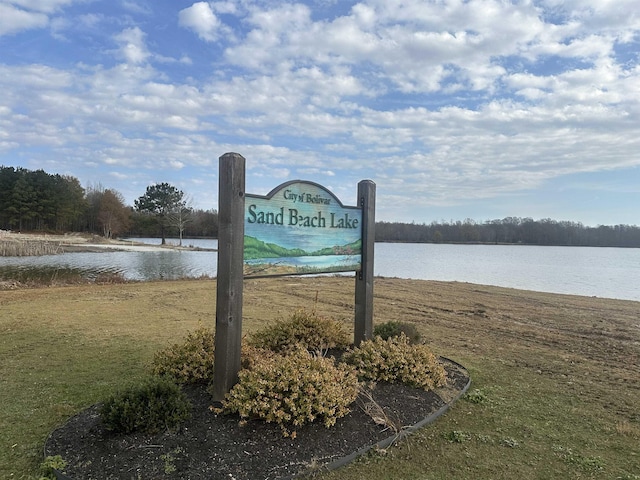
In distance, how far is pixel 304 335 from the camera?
514cm

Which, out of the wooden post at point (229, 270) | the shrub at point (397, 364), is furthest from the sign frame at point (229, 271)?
the shrub at point (397, 364)

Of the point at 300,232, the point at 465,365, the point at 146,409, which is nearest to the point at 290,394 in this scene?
the point at 146,409

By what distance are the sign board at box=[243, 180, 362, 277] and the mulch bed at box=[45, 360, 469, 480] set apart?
1.30m

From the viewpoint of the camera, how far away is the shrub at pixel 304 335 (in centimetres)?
506

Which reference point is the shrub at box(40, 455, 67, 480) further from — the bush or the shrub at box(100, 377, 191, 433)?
the bush

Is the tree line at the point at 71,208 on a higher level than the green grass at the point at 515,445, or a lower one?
higher

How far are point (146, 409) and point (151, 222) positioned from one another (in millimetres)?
69905

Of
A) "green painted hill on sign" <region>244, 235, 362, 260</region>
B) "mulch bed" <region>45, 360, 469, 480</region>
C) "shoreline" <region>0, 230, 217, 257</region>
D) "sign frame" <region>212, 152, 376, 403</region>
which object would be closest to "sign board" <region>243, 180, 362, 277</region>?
"green painted hill on sign" <region>244, 235, 362, 260</region>

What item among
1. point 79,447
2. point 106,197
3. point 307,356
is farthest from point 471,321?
point 106,197

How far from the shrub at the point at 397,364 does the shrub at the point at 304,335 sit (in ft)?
2.29

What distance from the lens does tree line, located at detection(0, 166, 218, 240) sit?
52969mm

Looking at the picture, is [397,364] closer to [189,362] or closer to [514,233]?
[189,362]

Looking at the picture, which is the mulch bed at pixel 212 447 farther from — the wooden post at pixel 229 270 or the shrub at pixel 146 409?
the wooden post at pixel 229 270

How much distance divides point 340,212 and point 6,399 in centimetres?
390
